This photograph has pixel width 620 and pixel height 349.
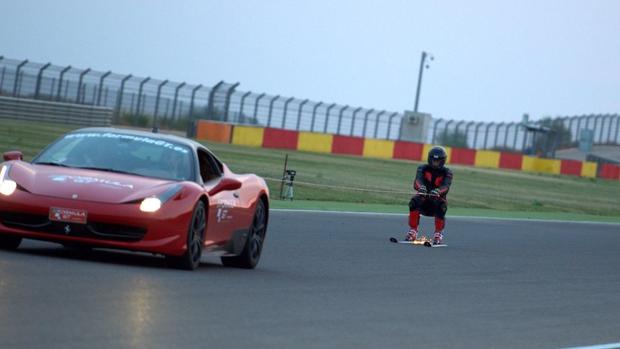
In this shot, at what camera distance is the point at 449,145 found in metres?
71.9

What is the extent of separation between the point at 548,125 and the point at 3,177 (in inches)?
2972

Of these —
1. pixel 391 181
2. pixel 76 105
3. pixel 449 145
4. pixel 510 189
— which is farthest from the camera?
pixel 449 145

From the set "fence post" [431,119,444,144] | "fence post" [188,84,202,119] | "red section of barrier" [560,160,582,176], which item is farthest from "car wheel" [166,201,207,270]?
"red section of barrier" [560,160,582,176]

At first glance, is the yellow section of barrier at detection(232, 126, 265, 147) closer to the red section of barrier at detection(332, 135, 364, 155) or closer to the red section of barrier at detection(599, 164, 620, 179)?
the red section of barrier at detection(332, 135, 364, 155)

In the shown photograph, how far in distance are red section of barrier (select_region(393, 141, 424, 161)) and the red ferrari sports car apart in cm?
4893

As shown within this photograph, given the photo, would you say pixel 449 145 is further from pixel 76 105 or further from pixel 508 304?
pixel 508 304

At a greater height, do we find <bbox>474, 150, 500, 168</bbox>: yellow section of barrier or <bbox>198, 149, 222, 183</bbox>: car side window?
<bbox>198, 149, 222, 183</bbox>: car side window

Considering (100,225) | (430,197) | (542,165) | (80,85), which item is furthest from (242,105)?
(100,225)

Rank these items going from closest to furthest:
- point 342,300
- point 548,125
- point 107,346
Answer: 1. point 107,346
2. point 342,300
3. point 548,125

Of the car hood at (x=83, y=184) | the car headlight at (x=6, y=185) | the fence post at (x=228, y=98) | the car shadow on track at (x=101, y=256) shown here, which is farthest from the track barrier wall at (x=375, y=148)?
the car headlight at (x=6, y=185)

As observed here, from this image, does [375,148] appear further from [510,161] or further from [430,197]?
[430,197]

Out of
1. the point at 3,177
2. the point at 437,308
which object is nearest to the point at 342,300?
the point at 437,308

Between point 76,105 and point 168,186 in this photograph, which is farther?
point 76,105

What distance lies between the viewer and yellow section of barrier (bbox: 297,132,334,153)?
185 ft
